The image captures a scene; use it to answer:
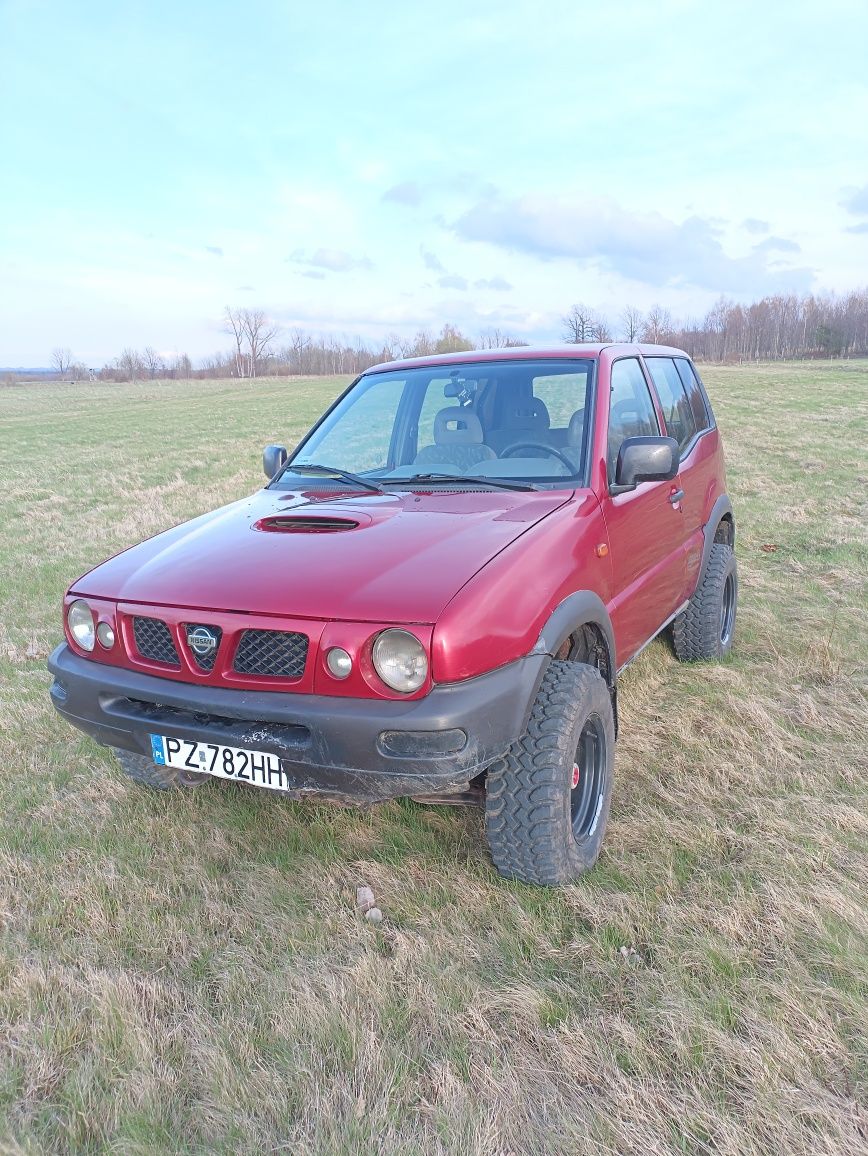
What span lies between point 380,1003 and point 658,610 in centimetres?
226

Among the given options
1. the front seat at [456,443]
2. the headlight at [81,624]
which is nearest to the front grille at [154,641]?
the headlight at [81,624]

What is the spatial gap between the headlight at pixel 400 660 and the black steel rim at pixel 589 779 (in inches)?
34.5

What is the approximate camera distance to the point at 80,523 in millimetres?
10102

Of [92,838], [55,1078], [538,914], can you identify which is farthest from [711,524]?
[55,1078]

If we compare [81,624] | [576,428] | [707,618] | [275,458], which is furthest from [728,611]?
[81,624]

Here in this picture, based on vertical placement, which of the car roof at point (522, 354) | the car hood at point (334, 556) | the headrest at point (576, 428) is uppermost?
the car roof at point (522, 354)

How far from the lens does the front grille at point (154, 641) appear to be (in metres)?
2.51

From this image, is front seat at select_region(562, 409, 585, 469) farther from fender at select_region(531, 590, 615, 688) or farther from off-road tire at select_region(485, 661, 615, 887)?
off-road tire at select_region(485, 661, 615, 887)

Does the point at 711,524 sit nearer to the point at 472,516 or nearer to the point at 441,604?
the point at 472,516

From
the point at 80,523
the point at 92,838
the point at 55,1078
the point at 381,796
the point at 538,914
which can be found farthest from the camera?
the point at 80,523

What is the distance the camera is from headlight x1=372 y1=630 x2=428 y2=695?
7.15 ft

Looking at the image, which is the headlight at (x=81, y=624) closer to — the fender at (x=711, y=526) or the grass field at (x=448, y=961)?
the grass field at (x=448, y=961)

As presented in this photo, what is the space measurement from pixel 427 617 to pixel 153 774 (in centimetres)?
178

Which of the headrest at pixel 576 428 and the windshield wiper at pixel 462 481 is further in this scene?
the headrest at pixel 576 428
